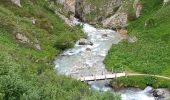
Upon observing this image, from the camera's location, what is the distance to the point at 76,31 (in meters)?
120

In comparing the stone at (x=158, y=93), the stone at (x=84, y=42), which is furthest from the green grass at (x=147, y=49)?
the stone at (x=158, y=93)

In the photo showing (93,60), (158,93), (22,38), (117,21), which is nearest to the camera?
(158,93)

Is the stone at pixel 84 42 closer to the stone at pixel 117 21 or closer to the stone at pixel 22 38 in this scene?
the stone at pixel 22 38

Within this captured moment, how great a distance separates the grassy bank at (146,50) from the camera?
92.1m

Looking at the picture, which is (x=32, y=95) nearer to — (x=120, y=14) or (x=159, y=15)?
(x=159, y=15)

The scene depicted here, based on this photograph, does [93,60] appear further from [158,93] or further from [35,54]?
[158,93]

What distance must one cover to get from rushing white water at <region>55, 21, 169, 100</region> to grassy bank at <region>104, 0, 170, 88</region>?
2.33 metres

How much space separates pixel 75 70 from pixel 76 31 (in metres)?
28.3

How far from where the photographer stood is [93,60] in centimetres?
9969

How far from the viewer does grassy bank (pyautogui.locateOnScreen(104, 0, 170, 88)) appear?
92125mm

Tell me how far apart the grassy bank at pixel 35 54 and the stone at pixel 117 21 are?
11.2m

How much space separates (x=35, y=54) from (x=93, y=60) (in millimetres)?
11815

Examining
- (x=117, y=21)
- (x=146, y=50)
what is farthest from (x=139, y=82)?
(x=117, y=21)

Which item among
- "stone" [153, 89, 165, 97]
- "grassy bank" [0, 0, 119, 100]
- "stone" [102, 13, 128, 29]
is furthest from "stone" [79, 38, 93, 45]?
"stone" [153, 89, 165, 97]
